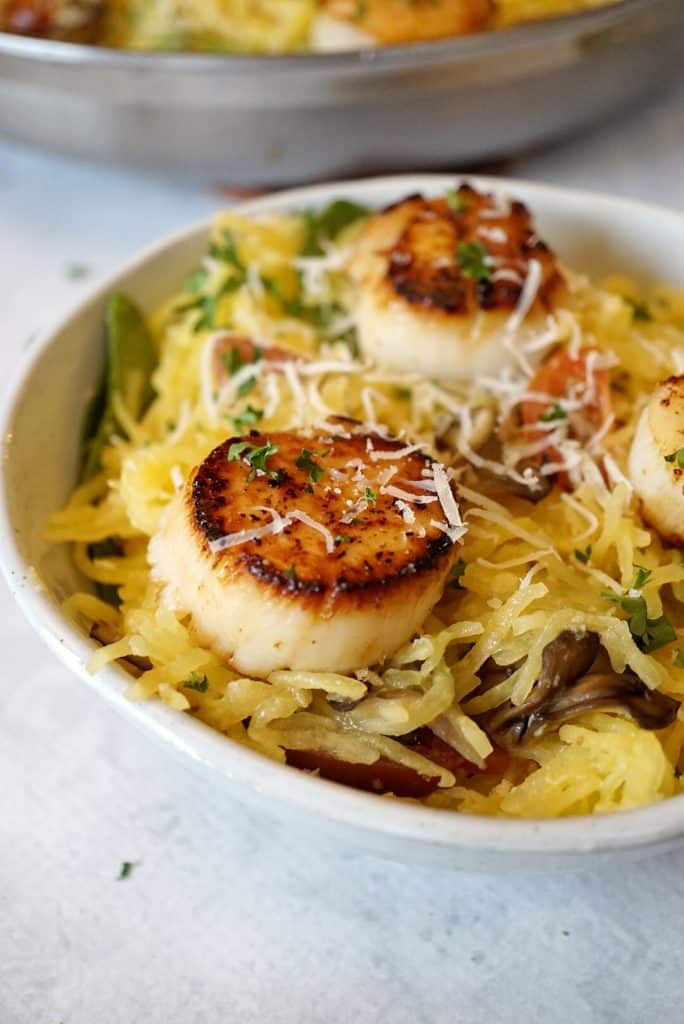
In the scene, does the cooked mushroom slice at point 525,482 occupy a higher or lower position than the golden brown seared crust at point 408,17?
lower

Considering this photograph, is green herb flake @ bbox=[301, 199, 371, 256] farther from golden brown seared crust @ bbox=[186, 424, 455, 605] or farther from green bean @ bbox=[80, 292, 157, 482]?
golden brown seared crust @ bbox=[186, 424, 455, 605]

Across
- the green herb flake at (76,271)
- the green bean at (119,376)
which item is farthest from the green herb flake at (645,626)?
the green herb flake at (76,271)

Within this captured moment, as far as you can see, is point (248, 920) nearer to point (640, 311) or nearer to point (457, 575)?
point (457, 575)

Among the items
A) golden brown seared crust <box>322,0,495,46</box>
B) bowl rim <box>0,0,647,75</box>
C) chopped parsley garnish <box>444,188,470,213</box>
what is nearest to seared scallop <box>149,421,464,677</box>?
chopped parsley garnish <box>444,188,470,213</box>

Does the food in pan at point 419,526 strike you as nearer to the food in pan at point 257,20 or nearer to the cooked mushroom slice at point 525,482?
the cooked mushroom slice at point 525,482

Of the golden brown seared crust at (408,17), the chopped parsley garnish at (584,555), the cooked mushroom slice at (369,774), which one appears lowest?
the cooked mushroom slice at (369,774)

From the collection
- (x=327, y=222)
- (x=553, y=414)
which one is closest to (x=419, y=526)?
(x=553, y=414)

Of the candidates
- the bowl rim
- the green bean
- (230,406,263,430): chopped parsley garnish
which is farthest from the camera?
the bowl rim
